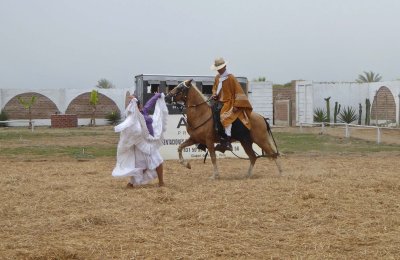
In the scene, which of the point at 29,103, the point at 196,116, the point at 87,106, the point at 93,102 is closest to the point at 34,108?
the point at 29,103

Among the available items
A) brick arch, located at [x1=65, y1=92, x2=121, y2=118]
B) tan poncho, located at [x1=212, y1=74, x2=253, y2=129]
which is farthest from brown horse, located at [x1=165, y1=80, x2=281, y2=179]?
brick arch, located at [x1=65, y1=92, x2=121, y2=118]

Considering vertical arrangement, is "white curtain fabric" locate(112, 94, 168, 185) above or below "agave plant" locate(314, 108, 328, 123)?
above

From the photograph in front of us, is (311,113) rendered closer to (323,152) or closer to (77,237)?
(323,152)

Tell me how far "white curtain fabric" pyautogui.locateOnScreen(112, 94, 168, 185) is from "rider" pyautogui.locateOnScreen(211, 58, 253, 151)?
1637 mm

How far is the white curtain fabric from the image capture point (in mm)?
9836

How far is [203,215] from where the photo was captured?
7254mm

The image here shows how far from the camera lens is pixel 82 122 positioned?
39500 millimetres

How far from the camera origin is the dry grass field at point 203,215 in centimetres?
572

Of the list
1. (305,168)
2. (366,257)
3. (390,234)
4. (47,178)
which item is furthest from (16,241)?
(305,168)

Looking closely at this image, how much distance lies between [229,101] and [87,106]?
96.9 ft

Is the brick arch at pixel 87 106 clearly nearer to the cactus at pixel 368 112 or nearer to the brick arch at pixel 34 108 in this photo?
the brick arch at pixel 34 108

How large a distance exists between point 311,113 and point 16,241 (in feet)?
99.8

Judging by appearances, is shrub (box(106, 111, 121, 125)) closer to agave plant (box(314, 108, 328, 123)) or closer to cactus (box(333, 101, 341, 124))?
agave plant (box(314, 108, 328, 123))

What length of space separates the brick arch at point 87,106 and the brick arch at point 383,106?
54.7 feet
